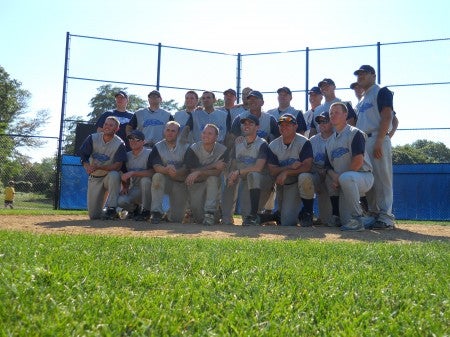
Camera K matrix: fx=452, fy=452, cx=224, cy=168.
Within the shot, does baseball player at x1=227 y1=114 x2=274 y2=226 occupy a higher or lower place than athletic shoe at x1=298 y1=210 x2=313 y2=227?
higher

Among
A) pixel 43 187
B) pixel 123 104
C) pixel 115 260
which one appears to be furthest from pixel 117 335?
pixel 43 187

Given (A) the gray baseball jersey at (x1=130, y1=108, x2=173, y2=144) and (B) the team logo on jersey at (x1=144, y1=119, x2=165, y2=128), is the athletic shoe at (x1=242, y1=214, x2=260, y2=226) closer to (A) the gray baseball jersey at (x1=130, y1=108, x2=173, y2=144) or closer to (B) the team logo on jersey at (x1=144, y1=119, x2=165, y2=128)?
(A) the gray baseball jersey at (x1=130, y1=108, x2=173, y2=144)

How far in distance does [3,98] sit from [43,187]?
108 ft

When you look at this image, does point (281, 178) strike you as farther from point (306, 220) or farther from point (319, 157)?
point (319, 157)

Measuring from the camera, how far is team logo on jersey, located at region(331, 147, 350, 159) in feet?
18.6

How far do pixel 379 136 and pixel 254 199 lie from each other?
1.82m

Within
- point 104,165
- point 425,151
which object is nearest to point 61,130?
point 104,165

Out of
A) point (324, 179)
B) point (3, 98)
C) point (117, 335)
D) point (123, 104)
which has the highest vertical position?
point (3, 98)

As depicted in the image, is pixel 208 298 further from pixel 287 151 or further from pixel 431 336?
pixel 287 151

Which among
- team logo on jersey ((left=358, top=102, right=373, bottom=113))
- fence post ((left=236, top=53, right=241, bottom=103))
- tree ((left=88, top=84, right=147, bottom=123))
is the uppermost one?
tree ((left=88, top=84, right=147, bottom=123))

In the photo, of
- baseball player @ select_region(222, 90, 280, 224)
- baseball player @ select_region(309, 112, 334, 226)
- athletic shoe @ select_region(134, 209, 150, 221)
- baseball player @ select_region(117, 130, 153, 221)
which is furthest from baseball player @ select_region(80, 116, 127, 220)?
baseball player @ select_region(309, 112, 334, 226)

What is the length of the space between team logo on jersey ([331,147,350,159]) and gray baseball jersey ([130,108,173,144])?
283cm

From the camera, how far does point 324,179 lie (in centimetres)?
622

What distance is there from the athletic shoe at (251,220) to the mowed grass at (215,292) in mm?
2694
